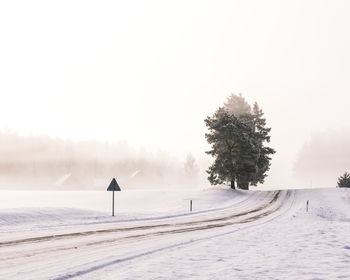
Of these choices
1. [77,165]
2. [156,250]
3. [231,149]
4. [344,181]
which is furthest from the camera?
[77,165]

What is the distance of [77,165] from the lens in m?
132

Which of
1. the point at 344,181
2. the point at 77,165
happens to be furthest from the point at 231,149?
the point at 77,165

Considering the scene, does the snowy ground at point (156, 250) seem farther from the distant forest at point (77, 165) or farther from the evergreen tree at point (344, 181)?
the distant forest at point (77, 165)

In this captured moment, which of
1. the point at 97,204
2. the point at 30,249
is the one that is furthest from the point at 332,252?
the point at 97,204

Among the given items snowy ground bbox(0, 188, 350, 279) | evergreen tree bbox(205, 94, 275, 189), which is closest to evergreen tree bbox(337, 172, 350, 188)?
evergreen tree bbox(205, 94, 275, 189)

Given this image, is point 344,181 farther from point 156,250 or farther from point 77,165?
point 77,165

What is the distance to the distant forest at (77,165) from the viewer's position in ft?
386

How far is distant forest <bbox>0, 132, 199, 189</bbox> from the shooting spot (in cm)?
11769

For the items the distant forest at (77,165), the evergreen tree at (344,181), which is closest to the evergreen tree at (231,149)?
the evergreen tree at (344,181)

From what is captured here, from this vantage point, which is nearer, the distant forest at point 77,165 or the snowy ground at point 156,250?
the snowy ground at point 156,250

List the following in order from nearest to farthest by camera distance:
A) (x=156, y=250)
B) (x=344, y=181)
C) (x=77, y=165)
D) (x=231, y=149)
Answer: (x=156, y=250), (x=231, y=149), (x=344, y=181), (x=77, y=165)

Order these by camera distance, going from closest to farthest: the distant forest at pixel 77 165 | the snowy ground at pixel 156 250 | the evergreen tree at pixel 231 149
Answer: the snowy ground at pixel 156 250
the evergreen tree at pixel 231 149
the distant forest at pixel 77 165

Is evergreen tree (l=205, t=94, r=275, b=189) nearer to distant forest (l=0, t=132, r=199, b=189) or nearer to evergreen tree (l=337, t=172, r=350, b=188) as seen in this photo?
evergreen tree (l=337, t=172, r=350, b=188)

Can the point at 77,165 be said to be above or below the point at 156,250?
above
